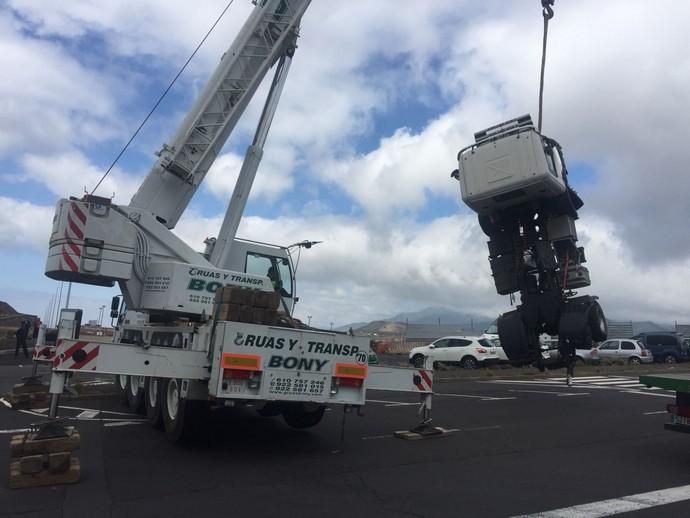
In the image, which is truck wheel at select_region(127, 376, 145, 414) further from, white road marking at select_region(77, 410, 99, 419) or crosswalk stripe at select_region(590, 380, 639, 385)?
crosswalk stripe at select_region(590, 380, 639, 385)

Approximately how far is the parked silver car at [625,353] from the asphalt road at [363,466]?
1979 cm

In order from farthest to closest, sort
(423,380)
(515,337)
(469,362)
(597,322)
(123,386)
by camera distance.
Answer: (469,362) → (123,386) → (515,337) → (597,322) → (423,380)

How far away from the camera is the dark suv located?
31078mm

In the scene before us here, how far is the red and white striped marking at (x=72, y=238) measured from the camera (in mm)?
8586

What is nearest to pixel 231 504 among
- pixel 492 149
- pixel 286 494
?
pixel 286 494

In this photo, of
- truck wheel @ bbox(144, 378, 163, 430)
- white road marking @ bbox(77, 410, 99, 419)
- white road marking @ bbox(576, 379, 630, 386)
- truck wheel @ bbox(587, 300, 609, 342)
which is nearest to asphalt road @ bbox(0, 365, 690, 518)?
white road marking @ bbox(77, 410, 99, 419)

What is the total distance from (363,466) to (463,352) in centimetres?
1800

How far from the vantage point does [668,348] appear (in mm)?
31250

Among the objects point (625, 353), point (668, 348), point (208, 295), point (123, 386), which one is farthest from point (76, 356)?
point (668, 348)

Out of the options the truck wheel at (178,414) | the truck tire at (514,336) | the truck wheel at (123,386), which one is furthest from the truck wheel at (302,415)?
the truck tire at (514,336)

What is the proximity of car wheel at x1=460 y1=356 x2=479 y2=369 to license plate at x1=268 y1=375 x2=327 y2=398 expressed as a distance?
59.0 feet

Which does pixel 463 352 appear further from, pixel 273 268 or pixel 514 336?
pixel 273 268

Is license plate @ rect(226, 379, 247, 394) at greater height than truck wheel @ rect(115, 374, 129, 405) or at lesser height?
greater

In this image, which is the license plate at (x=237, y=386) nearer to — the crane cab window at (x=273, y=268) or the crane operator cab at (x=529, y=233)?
the crane cab window at (x=273, y=268)
